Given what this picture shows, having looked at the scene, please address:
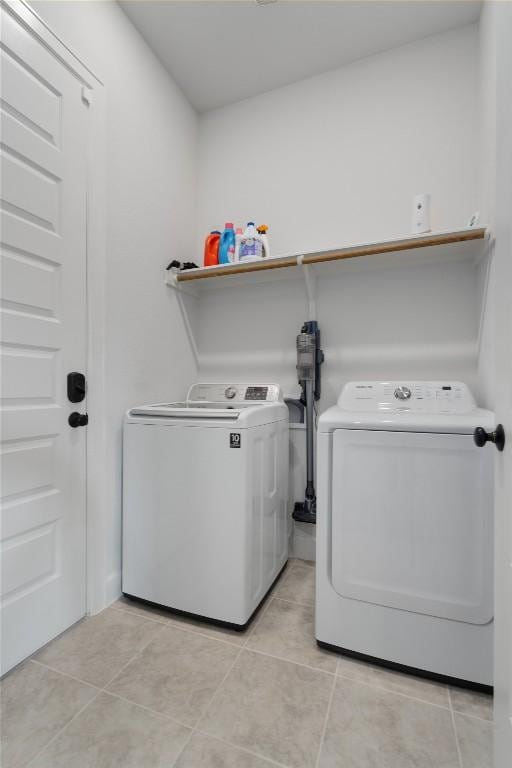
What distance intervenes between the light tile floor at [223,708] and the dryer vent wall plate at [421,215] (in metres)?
1.88

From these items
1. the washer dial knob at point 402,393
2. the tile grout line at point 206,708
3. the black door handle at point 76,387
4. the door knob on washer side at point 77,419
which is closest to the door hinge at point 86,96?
the black door handle at point 76,387

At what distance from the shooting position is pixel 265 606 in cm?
161

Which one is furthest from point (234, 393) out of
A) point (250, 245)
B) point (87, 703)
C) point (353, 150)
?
point (353, 150)

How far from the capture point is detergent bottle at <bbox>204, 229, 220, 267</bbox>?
7.09 ft

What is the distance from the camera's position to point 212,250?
2172 millimetres

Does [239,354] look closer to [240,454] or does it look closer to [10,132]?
[240,454]

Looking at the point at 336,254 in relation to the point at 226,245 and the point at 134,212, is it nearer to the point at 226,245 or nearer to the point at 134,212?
the point at 226,245

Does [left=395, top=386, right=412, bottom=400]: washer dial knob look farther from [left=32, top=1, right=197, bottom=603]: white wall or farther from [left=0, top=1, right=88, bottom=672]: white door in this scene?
[left=0, top=1, right=88, bottom=672]: white door

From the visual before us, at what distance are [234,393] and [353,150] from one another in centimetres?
161

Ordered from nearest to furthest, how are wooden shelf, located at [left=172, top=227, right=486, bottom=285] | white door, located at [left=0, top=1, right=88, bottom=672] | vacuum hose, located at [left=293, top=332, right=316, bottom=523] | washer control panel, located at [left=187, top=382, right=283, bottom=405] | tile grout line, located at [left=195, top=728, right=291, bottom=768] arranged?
1. tile grout line, located at [left=195, top=728, right=291, bottom=768]
2. white door, located at [left=0, top=1, right=88, bottom=672]
3. wooden shelf, located at [left=172, top=227, right=486, bottom=285]
4. vacuum hose, located at [left=293, top=332, right=316, bottom=523]
5. washer control panel, located at [left=187, top=382, right=283, bottom=405]

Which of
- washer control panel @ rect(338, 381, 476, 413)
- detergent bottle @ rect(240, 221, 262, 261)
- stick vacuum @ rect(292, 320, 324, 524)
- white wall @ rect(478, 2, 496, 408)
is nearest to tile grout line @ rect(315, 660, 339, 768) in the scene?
stick vacuum @ rect(292, 320, 324, 524)

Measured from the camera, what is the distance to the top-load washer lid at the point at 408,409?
3.98 feet

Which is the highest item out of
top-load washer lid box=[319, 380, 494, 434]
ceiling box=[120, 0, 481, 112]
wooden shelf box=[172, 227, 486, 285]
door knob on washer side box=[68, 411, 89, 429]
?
ceiling box=[120, 0, 481, 112]

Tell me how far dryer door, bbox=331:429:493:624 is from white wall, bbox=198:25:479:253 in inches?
52.3
